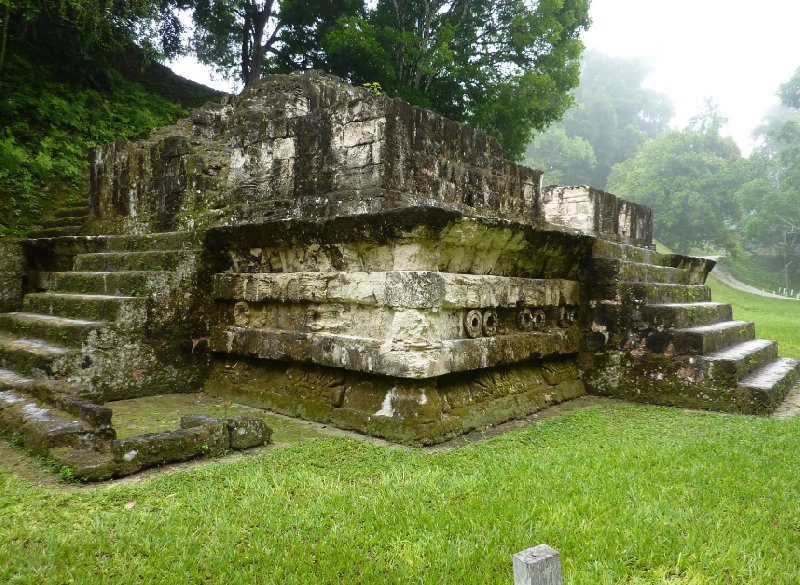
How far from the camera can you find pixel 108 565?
90.0 inches

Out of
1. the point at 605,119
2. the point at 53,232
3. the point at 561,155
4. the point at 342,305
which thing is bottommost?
the point at 342,305

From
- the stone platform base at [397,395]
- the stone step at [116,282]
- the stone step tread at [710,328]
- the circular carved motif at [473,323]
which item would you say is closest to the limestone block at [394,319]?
the circular carved motif at [473,323]

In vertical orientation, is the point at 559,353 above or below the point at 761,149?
below

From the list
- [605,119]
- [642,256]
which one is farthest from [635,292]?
[605,119]

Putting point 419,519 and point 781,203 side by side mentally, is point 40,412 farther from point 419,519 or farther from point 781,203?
point 781,203

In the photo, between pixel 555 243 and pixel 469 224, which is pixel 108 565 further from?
pixel 555 243

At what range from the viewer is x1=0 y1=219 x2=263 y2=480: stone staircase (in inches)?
139

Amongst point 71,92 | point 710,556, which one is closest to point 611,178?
point 71,92

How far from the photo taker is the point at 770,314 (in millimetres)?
17781

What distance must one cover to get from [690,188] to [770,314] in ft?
73.2

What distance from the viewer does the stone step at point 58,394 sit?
3662 mm

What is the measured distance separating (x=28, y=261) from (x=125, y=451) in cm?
477

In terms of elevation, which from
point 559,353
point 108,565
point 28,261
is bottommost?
point 108,565

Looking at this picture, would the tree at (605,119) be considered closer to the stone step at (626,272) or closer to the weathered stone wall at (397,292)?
the stone step at (626,272)
